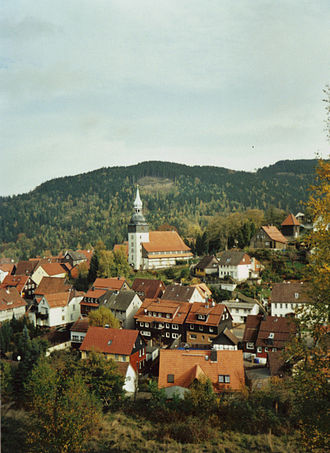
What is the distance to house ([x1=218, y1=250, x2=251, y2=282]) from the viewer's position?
135 ft

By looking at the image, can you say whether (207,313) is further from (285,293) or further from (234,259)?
(234,259)

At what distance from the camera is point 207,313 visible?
101 ft

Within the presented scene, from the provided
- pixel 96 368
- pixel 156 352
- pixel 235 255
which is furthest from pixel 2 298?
pixel 235 255

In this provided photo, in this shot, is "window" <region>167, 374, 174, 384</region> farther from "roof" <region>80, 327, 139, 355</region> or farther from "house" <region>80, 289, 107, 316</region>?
"house" <region>80, 289, 107, 316</region>

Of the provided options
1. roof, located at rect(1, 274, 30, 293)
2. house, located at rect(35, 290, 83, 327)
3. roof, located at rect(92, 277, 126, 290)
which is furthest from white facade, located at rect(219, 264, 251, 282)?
roof, located at rect(1, 274, 30, 293)

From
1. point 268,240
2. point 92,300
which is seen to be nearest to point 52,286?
point 92,300

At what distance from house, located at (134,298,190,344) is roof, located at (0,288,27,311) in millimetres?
14601

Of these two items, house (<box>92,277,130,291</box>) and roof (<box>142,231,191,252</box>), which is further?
roof (<box>142,231,191,252</box>)

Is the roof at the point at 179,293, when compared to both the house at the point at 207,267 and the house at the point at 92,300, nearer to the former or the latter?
the house at the point at 92,300

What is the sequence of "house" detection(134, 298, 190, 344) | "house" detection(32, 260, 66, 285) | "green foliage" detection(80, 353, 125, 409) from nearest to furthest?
"green foliage" detection(80, 353, 125, 409), "house" detection(134, 298, 190, 344), "house" detection(32, 260, 66, 285)

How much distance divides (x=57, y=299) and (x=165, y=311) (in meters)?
12.9

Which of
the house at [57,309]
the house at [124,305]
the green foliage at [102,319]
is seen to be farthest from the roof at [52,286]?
the green foliage at [102,319]

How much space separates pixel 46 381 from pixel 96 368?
3.03 m

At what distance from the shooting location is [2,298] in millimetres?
38969
